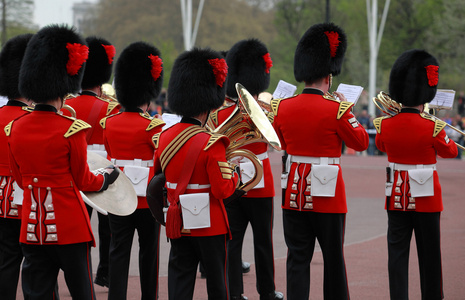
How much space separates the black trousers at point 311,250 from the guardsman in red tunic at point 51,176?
1.63m

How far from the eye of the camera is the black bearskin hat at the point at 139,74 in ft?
19.3

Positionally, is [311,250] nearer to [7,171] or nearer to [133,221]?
[133,221]

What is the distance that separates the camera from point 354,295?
624cm

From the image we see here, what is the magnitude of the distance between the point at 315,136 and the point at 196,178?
121cm

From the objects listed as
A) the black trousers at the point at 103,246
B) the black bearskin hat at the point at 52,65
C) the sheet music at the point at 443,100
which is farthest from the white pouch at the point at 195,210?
the sheet music at the point at 443,100

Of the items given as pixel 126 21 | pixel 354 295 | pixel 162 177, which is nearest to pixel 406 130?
pixel 354 295

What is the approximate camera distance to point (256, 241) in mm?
6141

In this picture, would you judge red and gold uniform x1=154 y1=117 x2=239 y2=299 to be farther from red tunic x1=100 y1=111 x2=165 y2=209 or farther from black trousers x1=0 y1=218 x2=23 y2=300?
black trousers x1=0 y1=218 x2=23 y2=300

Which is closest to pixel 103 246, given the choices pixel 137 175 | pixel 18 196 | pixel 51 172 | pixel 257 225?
pixel 137 175

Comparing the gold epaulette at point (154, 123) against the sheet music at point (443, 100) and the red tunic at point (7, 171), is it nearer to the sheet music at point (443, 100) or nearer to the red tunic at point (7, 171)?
the red tunic at point (7, 171)

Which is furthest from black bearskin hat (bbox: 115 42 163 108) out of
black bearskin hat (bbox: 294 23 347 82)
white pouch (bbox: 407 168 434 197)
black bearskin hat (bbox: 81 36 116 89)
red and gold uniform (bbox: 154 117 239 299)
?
white pouch (bbox: 407 168 434 197)

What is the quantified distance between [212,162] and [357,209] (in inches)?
285

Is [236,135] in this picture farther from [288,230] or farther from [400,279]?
[400,279]

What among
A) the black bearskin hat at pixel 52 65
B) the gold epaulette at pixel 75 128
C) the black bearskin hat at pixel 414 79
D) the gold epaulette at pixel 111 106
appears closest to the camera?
the gold epaulette at pixel 75 128
